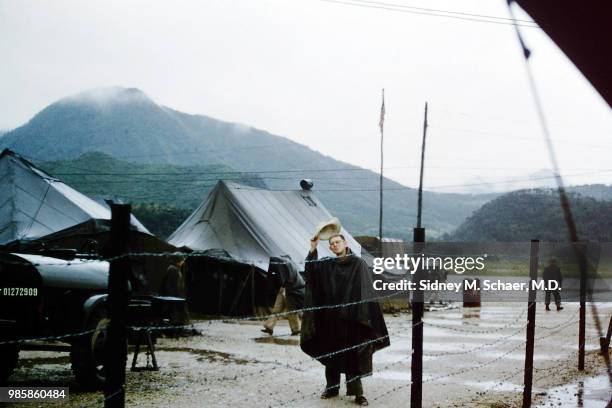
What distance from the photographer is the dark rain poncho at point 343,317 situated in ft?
24.0

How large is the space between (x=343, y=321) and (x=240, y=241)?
12911mm

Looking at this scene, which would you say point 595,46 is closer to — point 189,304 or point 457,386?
point 457,386

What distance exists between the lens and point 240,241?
2005 centimetres

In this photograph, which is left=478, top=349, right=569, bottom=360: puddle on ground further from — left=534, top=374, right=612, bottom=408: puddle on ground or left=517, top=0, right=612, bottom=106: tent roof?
left=517, top=0, right=612, bottom=106: tent roof

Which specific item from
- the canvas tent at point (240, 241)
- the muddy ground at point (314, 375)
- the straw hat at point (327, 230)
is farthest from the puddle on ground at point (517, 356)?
the canvas tent at point (240, 241)

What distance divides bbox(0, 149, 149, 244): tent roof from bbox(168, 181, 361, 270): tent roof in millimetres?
4004

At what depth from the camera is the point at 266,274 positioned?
1884 cm

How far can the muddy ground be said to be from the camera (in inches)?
300

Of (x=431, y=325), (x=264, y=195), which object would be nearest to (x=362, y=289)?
(x=431, y=325)

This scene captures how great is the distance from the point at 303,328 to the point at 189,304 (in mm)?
11973

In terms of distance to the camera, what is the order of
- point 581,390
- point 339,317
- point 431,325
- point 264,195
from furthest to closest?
point 264,195 < point 431,325 < point 581,390 < point 339,317

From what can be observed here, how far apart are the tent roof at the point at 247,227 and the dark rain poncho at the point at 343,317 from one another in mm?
11418

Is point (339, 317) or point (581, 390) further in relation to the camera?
point (581, 390)

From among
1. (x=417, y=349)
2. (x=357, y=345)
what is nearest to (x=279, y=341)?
(x=357, y=345)
